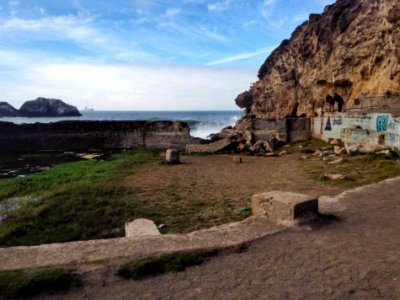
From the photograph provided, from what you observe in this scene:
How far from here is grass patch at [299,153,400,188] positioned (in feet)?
36.2

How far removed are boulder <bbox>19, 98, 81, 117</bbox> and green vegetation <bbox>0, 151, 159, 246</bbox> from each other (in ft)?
374

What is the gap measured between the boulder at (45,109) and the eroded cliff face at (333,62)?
284 ft

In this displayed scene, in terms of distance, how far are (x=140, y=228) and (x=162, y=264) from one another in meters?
2.61

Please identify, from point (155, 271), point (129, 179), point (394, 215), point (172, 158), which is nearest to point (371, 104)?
point (172, 158)

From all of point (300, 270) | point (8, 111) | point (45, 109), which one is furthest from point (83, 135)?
point (8, 111)

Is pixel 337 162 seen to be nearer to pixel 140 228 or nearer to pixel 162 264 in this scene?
pixel 140 228

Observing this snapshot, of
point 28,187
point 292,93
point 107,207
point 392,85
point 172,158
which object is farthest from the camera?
point 292,93

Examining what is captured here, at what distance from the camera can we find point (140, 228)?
275 inches

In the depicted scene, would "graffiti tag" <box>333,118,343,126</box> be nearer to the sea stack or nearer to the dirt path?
the dirt path

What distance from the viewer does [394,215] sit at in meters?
6.55

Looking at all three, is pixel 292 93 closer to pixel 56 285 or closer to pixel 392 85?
pixel 392 85

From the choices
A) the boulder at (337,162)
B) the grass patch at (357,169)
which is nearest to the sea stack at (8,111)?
the grass patch at (357,169)

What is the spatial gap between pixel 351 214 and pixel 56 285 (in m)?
5.02

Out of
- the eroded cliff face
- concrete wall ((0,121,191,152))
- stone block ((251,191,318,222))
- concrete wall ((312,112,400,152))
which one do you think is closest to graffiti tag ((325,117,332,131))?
concrete wall ((312,112,400,152))
